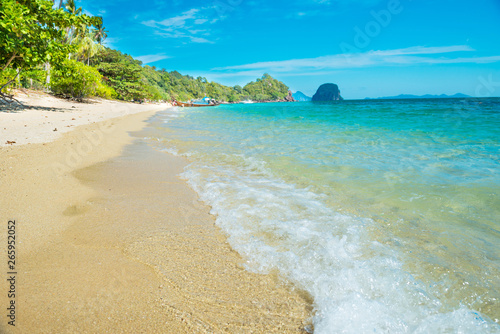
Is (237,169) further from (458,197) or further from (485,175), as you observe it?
(485,175)

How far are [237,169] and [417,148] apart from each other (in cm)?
712

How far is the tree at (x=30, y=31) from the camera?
401 inches

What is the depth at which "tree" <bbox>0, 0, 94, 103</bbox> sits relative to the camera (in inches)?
401

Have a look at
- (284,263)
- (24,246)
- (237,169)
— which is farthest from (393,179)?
(24,246)

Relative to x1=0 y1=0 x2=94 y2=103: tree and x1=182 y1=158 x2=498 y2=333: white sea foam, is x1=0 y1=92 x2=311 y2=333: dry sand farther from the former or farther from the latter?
x1=0 y1=0 x2=94 y2=103: tree

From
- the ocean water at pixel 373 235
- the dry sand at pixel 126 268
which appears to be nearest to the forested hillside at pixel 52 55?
the dry sand at pixel 126 268

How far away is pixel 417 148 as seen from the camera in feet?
29.3

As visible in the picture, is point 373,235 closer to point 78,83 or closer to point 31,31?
point 31,31

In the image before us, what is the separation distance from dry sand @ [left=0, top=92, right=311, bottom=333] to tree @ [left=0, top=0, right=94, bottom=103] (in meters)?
10.3

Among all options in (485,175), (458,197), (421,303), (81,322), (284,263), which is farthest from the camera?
(485,175)

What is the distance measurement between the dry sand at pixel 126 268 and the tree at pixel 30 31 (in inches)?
404

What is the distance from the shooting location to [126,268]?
84.1 inches

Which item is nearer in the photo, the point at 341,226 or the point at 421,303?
the point at 421,303

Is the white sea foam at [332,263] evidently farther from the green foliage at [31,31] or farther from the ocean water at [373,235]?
the green foliage at [31,31]
